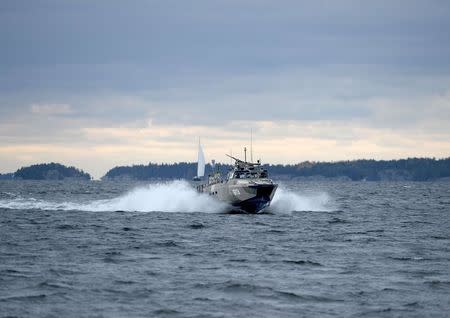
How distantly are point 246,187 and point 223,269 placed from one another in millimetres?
29806

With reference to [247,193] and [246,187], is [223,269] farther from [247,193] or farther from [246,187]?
[247,193]

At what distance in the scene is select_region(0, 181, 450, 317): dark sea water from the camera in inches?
988

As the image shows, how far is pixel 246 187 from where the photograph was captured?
62.3 meters

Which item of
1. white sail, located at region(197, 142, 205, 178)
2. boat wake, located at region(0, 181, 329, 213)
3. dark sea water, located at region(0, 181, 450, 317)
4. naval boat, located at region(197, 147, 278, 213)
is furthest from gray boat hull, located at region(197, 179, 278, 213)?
→ white sail, located at region(197, 142, 205, 178)

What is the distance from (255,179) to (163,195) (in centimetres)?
2380

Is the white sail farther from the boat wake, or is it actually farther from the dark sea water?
the dark sea water

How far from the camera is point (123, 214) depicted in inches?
2822

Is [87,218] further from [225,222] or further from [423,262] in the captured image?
[423,262]

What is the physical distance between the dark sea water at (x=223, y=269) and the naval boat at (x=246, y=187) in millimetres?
3426

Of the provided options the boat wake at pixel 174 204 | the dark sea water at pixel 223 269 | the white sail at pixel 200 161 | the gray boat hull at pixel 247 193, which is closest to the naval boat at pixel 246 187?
the gray boat hull at pixel 247 193

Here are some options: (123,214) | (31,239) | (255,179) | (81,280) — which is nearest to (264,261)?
(81,280)

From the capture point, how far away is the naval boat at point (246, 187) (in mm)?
62500

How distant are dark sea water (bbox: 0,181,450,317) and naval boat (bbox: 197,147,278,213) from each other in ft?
11.2

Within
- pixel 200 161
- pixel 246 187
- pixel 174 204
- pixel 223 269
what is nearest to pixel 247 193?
pixel 246 187
